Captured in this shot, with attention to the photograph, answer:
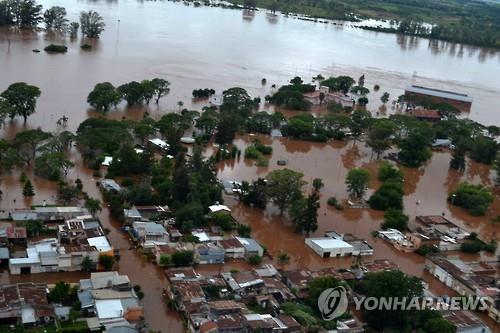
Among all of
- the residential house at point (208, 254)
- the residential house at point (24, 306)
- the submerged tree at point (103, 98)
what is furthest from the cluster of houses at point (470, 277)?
the submerged tree at point (103, 98)

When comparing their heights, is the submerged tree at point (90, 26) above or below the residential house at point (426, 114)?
above

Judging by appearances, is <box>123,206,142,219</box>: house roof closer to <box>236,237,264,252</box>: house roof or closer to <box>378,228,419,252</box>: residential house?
<box>236,237,264,252</box>: house roof

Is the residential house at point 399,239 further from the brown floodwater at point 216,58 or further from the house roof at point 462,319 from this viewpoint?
the brown floodwater at point 216,58

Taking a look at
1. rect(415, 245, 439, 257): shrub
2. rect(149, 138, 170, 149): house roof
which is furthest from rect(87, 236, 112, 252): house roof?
rect(415, 245, 439, 257): shrub

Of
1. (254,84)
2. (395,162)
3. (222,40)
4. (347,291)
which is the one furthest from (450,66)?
(347,291)

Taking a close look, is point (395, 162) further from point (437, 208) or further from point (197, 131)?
point (197, 131)

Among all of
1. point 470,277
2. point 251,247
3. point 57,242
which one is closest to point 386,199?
point 470,277

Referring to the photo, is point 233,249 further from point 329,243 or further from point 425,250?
point 425,250
